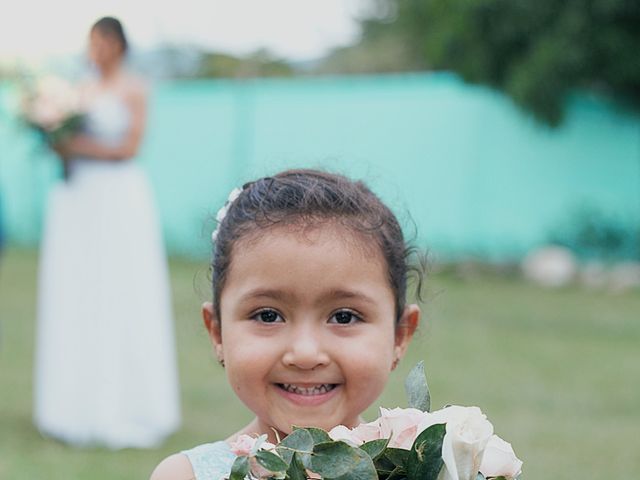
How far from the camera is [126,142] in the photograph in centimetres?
684

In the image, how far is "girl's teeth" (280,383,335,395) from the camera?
2.39 metres

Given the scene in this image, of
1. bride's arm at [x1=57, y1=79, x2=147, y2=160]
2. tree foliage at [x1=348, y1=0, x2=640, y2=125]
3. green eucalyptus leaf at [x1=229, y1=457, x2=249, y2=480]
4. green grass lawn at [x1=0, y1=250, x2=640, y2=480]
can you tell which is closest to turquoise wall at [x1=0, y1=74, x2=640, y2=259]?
tree foliage at [x1=348, y1=0, x2=640, y2=125]

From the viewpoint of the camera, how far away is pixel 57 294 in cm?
689

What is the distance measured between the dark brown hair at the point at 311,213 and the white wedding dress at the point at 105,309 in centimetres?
425

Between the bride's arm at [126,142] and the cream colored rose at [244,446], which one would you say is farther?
the bride's arm at [126,142]

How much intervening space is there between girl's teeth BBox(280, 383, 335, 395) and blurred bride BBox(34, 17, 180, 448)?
4.53 m

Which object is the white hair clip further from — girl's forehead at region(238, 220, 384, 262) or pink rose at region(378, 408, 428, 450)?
pink rose at region(378, 408, 428, 450)

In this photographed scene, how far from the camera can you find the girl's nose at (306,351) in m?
2.33

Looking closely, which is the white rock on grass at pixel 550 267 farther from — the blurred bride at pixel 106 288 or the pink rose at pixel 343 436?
the pink rose at pixel 343 436

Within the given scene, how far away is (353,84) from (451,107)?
4.68 feet

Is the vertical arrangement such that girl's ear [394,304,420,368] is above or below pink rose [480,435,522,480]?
above

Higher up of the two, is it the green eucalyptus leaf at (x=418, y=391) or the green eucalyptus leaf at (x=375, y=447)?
the green eucalyptus leaf at (x=418, y=391)

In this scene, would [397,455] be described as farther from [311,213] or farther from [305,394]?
[311,213]

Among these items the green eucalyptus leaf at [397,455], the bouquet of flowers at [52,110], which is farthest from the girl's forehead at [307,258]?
the bouquet of flowers at [52,110]
